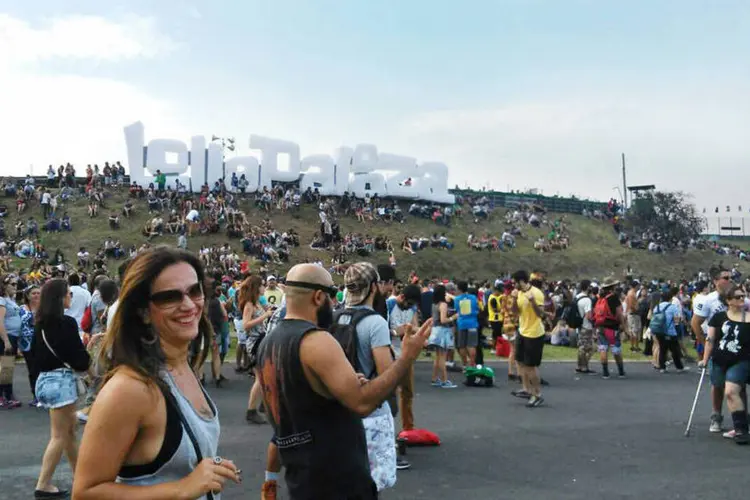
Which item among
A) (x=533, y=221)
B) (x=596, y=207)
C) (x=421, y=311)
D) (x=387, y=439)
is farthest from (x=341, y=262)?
(x=596, y=207)

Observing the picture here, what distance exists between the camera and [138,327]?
6.96 feet

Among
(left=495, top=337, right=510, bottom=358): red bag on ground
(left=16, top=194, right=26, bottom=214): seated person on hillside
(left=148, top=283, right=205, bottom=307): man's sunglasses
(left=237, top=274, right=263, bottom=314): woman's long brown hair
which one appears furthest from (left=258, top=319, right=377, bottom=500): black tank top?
(left=16, top=194, right=26, bottom=214): seated person on hillside

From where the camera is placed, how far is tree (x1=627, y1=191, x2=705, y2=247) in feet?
164

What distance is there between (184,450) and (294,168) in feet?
130

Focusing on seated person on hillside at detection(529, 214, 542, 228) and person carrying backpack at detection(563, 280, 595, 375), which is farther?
seated person on hillside at detection(529, 214, 542, 228)

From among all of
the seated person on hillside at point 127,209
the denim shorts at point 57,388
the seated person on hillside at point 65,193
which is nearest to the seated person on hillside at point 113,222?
the seated person on hillside at point 127,209

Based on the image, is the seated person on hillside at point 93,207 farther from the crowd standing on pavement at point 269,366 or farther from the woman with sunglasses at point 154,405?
the woman with sunglasses at point 154,405

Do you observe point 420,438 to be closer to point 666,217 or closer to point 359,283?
point 359,283

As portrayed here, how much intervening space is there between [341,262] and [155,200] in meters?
10.7

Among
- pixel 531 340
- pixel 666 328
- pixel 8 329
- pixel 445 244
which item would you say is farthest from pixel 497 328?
pixel 445 244

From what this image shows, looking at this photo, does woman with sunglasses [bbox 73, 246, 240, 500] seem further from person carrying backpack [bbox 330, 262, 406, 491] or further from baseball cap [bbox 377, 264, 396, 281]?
baseball cap [bbox 377, 264, 396, 281]

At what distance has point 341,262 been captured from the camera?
3033cm

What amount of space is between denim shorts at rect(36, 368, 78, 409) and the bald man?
3086mm

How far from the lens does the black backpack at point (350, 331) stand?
476cm
